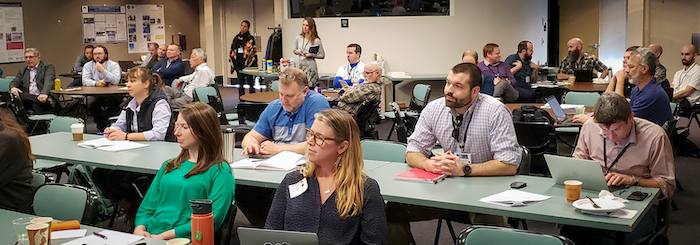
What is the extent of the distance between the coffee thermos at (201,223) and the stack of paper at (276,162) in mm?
1400

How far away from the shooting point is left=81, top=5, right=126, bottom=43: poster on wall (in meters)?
15.3

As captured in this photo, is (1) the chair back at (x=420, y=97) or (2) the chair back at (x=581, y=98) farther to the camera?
(1) the chair back at (x=420, y=97)

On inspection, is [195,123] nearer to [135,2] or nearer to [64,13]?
[64,13]

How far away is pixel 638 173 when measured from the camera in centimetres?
354

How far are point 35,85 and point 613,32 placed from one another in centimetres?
1115

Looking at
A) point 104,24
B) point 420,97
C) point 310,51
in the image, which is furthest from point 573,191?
point 104,24

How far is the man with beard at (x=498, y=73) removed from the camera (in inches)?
344

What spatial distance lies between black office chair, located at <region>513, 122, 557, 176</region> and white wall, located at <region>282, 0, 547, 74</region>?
642 cm

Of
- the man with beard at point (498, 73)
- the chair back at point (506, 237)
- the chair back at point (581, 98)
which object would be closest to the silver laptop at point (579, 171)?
the chair back at point (506, 237)

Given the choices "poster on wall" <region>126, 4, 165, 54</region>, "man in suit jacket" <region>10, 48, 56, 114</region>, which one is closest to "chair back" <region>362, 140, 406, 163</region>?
"man in suit jacket" <region>10, 48, 56, 114</region>

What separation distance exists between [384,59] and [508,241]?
9.51 meters

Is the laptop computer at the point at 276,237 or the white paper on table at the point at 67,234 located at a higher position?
the laptop computer at the point at 276,237

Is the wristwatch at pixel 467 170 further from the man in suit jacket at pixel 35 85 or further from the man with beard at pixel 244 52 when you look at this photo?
the man with beard at pixel 244 52

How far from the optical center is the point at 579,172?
324 cm
